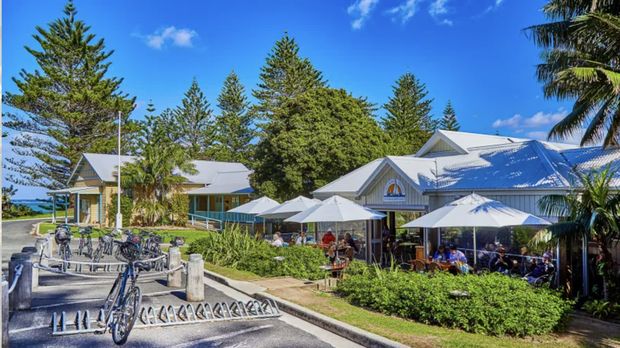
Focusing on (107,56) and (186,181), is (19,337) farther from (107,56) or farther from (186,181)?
(107,56)

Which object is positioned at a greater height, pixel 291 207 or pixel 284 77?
pixel 284 77

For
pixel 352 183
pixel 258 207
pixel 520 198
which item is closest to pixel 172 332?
pixel 520 198

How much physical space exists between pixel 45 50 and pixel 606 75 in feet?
176

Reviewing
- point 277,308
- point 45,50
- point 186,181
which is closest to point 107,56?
point 45,50

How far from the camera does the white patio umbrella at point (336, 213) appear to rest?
14.7 m

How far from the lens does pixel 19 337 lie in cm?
772

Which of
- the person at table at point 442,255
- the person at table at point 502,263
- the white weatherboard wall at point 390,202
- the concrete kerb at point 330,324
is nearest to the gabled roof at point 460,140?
the white weatherboard wall at point 390,202

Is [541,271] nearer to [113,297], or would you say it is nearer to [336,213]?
[336,213]

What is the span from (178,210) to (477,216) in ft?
97.4

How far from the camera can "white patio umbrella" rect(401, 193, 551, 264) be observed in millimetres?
10984

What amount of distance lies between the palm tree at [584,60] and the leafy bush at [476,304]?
6.08 metres

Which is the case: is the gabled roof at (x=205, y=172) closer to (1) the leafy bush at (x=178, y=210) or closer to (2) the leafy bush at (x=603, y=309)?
(1) the leafy bush at (x=178, y=210)

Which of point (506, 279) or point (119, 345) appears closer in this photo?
point (119, 345)

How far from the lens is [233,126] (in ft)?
210
